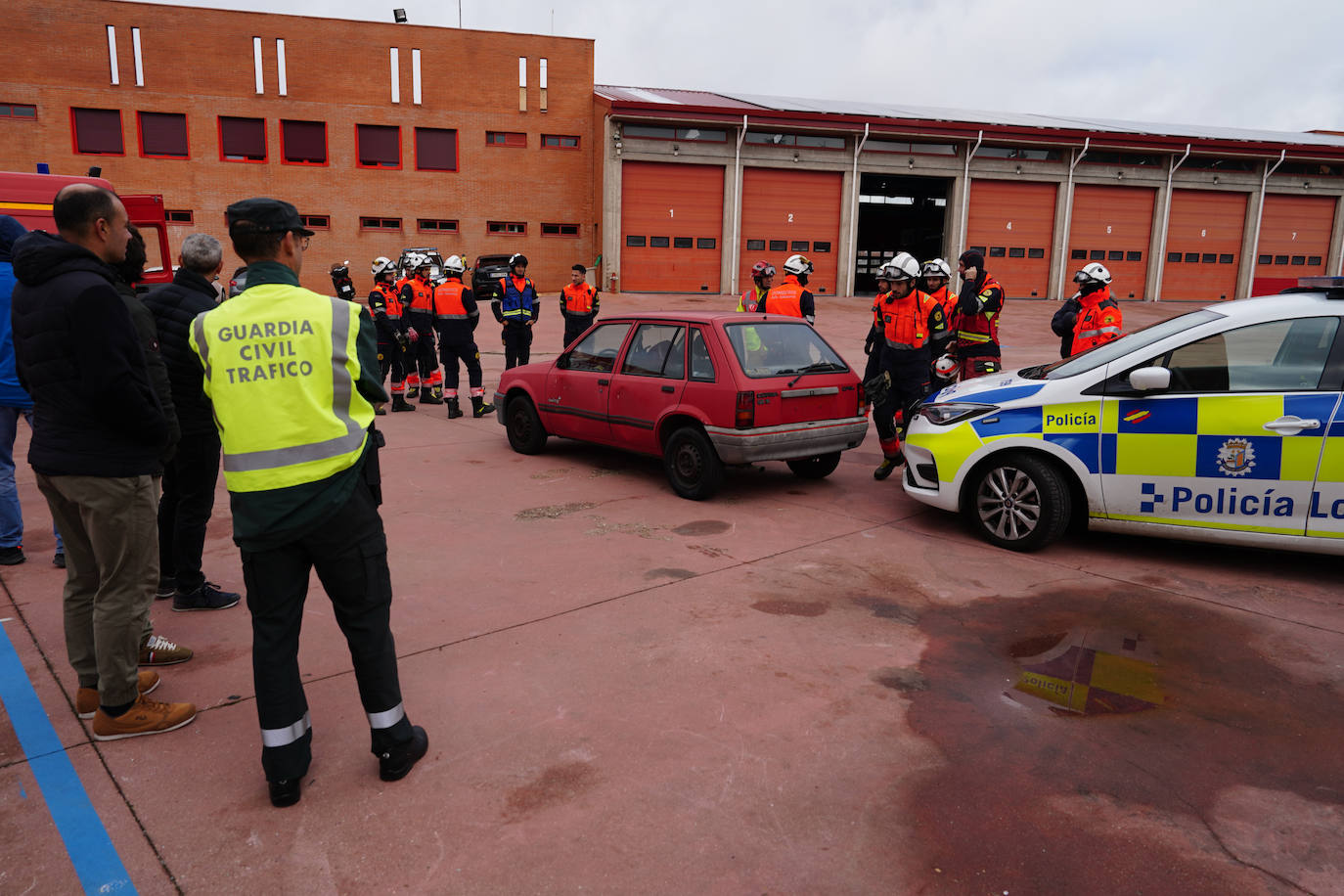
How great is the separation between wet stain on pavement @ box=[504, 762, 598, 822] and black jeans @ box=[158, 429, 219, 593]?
96.0 inches

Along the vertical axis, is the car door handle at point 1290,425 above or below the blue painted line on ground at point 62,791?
above

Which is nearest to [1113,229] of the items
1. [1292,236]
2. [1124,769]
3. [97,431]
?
[1292,236]

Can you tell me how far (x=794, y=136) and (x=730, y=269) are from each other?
4.83 m

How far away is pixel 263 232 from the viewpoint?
2736 mm

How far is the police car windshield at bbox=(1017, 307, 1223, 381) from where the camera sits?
5312 mm

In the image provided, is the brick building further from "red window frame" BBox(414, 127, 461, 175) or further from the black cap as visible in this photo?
the black cap

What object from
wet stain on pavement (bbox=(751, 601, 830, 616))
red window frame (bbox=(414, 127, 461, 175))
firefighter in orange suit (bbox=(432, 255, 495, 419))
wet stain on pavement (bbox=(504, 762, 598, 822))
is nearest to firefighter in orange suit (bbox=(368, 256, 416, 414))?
firefighter in orange suit (bbox=(432, 255, 495, 419))

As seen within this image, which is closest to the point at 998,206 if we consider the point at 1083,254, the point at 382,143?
the point at 1083,254

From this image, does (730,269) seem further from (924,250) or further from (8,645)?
(8,645)

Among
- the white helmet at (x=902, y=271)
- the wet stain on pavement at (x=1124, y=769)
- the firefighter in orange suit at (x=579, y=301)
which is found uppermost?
the white helmet at (x=902, y=271)

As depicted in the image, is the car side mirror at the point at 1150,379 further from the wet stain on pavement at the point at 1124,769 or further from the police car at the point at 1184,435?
the wet stain on pavement at the point at 1124,769

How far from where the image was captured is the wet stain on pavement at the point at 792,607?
4.45 m

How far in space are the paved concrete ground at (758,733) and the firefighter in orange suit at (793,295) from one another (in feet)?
13.6

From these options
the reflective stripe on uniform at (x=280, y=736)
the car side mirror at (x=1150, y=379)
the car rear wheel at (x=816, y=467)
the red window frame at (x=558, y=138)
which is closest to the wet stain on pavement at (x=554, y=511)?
the car rear wheel at (x=816, y=467)
